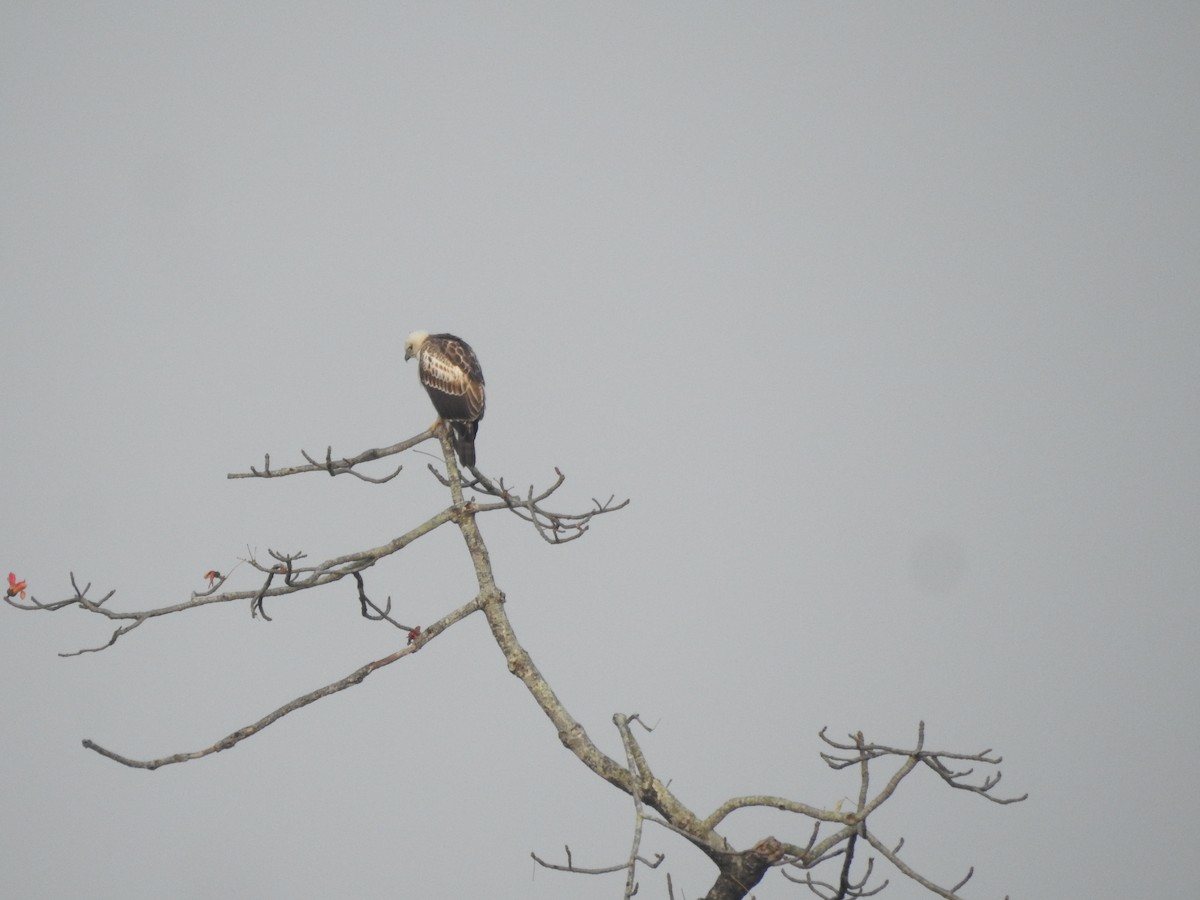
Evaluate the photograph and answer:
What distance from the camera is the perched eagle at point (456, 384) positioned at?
34.9 ft

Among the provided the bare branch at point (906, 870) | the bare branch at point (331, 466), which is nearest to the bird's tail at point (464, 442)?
the bare branch at point (331, 466)

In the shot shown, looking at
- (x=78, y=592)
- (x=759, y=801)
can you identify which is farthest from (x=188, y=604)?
(x=759, y=801)

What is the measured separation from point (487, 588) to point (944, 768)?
2775 millimetres

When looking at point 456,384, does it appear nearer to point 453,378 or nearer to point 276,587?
point 453,378

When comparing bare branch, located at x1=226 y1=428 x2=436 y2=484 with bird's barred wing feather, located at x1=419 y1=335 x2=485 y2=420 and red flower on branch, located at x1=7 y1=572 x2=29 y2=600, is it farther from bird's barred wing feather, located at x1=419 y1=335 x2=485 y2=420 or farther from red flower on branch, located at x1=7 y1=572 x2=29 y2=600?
bird's barred wing feather, located at x1=419 y1=335 x2=485 y2=420

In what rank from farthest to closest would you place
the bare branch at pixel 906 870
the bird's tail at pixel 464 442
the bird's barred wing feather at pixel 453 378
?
the bird's barred wing feather at pixel 453 378
the bird's tail at pixel 464 442
the bare branch at pixel 906 870

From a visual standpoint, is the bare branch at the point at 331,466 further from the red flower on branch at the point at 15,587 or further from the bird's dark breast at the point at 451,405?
the bird's dark breast at the point at 451,405

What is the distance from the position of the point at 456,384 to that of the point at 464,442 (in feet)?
2.22

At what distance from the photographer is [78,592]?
20.3 feet

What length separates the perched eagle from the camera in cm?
1064

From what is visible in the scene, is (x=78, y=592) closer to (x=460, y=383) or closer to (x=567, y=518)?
(x=567, y=518)

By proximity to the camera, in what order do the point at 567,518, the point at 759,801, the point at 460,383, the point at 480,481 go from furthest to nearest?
the point at 460,383 < the point at 480,481 < the point at 567,518 < the point at 759,801

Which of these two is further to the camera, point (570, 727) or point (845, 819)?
point (570, 727)

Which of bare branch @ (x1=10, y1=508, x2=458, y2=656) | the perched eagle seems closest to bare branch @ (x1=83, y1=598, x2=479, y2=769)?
bare branch @ (x1=10, y1=508, x2=458, y2=656)
